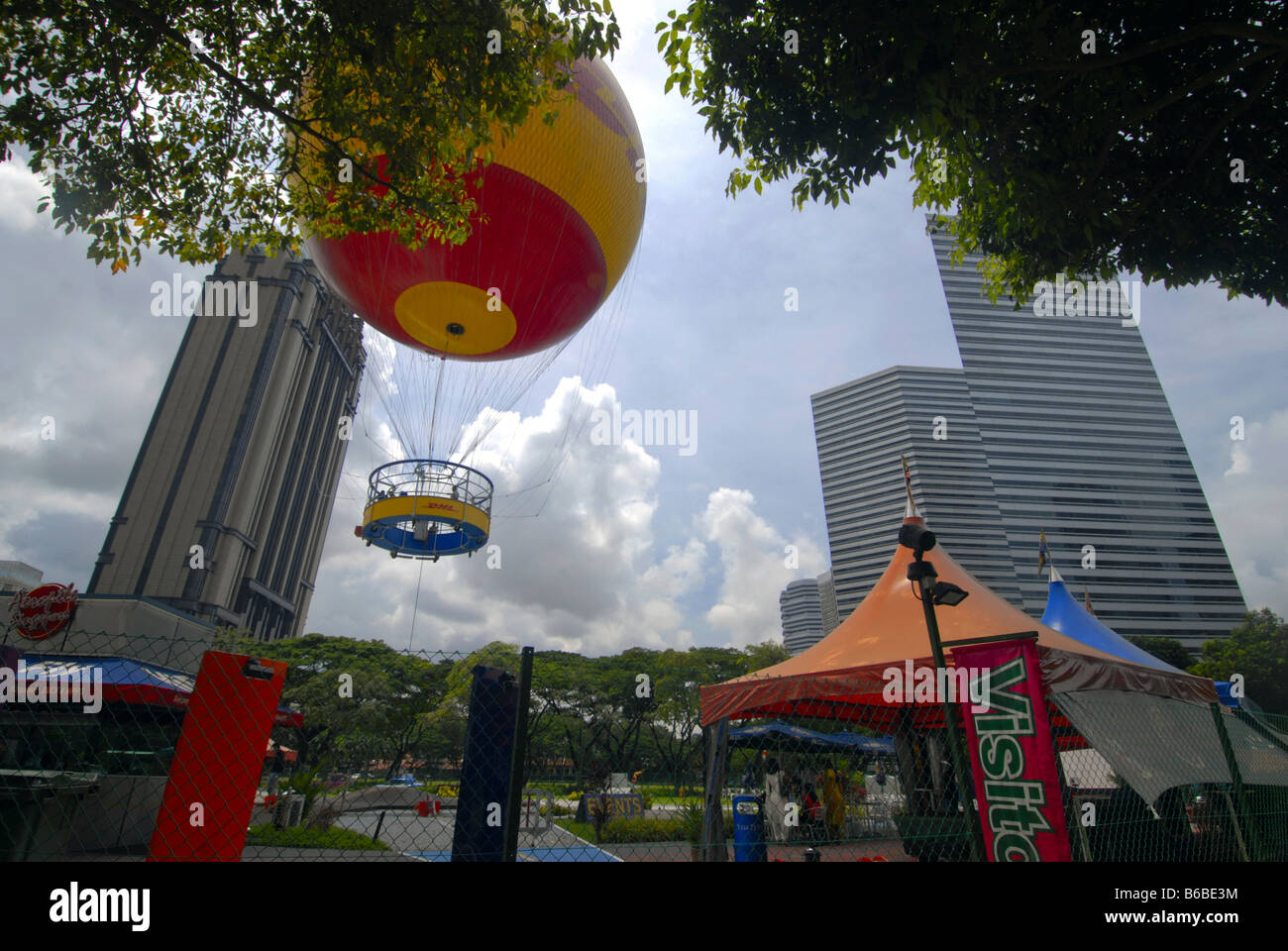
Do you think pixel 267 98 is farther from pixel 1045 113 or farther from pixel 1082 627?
pixel 1082 627

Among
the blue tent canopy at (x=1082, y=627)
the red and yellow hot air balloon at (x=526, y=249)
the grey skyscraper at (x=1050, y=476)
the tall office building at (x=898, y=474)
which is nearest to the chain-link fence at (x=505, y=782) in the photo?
the blue tent canopy at (x=1082, y=627)

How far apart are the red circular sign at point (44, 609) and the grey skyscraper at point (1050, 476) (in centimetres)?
10993

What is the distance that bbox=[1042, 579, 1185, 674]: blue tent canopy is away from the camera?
45.8 ft

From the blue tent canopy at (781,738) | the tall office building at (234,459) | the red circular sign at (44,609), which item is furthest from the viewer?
the tall office building at (234,459)

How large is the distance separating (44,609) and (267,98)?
1792 centimetres

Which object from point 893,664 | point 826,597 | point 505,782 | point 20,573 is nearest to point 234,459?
point 893,664

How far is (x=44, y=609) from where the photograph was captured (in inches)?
682

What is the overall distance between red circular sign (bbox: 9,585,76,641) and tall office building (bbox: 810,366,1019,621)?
117 metres

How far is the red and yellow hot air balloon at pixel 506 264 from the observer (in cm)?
914

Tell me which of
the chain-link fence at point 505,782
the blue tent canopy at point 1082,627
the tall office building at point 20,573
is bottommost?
the chain-link fence at point 505,782

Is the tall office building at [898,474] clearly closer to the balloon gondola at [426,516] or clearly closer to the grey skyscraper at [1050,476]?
the grey skyscraper at [1050,476]
